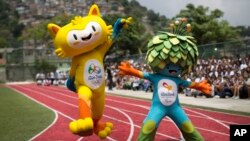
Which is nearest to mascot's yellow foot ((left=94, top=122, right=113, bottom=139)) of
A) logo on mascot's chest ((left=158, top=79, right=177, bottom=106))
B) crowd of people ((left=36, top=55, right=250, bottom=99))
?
logo on mascot's chest ((left=158, top=79, right=177, bottom=106))

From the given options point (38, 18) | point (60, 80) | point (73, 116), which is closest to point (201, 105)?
point (73, 116)

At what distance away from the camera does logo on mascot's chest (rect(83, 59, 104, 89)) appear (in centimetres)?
813

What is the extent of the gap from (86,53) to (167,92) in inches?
68.5

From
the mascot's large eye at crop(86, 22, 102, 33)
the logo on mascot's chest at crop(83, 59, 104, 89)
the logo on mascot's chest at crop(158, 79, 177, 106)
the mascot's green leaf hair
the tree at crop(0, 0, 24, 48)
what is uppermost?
the tree at crop(0, 0, 24, 48)

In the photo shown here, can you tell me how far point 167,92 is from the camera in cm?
823

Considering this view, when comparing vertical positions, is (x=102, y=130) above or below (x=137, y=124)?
above

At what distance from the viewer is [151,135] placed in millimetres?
8164

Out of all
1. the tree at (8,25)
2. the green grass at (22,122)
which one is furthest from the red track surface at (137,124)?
the tree at (8,25)

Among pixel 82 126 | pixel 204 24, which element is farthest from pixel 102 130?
pixel 204 24

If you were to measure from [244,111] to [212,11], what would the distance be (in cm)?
4097

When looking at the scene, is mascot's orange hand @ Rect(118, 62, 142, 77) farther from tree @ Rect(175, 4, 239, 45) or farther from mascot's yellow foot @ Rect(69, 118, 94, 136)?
tree @ Rect(175, 4, 239, 45)

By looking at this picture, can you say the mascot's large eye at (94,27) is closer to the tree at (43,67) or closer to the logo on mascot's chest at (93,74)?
the logo on mascot's chest at (93,74)

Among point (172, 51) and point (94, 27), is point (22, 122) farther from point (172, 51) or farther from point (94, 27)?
point (172, 51)

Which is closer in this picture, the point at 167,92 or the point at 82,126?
the point at 82,126
